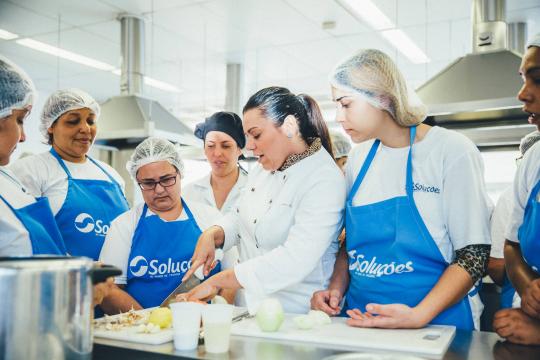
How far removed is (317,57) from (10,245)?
4749 mm

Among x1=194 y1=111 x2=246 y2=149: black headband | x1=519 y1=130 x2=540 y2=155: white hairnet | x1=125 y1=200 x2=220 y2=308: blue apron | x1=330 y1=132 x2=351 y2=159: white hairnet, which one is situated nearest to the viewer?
x1=125 y1=200 x2=220 y2=308: blue apron

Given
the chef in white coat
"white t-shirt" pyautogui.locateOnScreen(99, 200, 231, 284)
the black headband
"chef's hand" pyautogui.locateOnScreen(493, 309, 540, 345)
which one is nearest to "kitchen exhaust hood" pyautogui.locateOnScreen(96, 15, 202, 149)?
the black headband

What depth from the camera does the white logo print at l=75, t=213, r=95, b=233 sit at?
7.49 feet

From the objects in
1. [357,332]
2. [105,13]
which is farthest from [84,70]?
[357,332]

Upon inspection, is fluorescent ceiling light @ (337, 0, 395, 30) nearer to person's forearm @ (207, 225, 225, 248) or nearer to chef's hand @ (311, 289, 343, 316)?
person's forearm @ (207, 225, 225, 248)

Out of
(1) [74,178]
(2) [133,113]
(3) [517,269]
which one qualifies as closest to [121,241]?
(1) [74,178]

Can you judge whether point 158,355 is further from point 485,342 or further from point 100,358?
point 485,342

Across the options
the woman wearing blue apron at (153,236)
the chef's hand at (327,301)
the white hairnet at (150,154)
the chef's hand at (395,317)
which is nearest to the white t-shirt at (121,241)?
the woman wearing blue apron at (153,236)

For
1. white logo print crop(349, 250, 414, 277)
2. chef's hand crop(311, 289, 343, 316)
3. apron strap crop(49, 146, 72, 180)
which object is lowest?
chef's hand crop(311, 289, 343, 316)

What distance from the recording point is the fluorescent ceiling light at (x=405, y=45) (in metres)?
4.86

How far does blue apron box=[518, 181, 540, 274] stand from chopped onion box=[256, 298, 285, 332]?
29.3 inches

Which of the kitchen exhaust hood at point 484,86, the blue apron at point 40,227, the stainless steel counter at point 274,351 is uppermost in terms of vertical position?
the kitchen exhaust hood at point 484,86

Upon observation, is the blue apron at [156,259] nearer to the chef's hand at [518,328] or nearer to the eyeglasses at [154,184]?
the eyeglasses at [154,184]

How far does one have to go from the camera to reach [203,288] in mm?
1544
